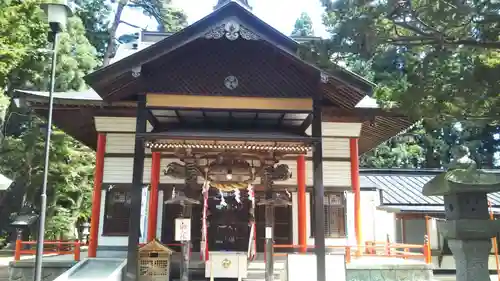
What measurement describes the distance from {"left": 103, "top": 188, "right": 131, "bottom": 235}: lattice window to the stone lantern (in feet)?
27.4

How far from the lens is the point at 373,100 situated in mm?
11828

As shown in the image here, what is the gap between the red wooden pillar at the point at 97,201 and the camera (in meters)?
11.4

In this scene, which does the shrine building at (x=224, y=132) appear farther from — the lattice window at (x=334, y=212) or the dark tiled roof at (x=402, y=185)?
the dark tiled roof at (x=402, y=185)

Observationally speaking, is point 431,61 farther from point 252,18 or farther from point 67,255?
point 67,255

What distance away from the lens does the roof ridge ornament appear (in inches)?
340

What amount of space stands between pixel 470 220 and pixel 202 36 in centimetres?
606

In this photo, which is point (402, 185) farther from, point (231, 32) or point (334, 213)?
point (231, 32)

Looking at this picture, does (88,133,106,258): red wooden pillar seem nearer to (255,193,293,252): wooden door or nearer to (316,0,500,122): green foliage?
(255,193,293,252): wooden door

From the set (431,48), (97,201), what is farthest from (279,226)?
(431,48)

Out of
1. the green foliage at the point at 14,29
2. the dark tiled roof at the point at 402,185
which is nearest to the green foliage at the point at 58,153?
the green foliage at the point at 14,29

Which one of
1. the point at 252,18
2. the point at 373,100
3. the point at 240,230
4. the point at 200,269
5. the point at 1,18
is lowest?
the point at 200,269

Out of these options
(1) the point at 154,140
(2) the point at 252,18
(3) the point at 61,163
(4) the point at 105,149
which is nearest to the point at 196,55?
(2) the point at 252,18

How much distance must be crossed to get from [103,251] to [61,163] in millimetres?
9653

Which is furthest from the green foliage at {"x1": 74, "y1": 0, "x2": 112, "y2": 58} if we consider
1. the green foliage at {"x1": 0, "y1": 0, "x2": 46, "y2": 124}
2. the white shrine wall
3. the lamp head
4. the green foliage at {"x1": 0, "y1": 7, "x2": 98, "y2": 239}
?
the lamp head
